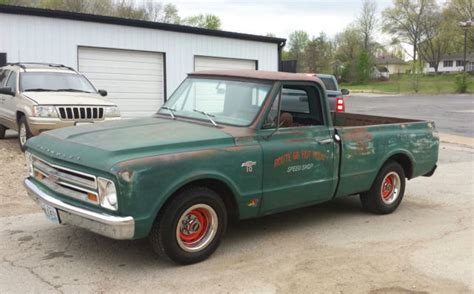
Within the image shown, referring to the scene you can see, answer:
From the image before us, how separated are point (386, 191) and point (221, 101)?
2693 millimetres

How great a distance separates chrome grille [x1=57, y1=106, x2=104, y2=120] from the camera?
9.33 meters

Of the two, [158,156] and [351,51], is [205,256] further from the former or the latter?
[351,51]

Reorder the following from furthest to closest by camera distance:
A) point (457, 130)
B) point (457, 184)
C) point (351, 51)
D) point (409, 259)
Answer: point (351, 51)
point (457, 130)
point (457, 184)
point (409, 259)

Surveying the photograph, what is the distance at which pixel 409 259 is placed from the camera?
499 cm

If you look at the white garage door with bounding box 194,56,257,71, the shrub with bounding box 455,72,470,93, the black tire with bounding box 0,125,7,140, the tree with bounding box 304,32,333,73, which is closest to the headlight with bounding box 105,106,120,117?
the black tire with bounding box 0,125,7,140

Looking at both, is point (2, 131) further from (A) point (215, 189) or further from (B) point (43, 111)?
(A) point (215, 189)

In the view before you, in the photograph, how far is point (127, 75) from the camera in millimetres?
15727

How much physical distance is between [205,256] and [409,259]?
1979 millimetres

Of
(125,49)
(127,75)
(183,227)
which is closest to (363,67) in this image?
(127,75)

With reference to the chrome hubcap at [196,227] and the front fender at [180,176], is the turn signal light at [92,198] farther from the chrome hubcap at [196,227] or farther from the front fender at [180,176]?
the chrome hubcap at [196,227]

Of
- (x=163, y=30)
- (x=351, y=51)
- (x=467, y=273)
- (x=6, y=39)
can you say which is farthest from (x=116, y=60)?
(x=351, y=51)

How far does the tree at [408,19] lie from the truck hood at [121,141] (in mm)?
86976

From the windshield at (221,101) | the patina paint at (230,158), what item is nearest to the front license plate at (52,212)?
the patina paint at (230,158)

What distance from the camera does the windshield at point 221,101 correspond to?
5.22 m
